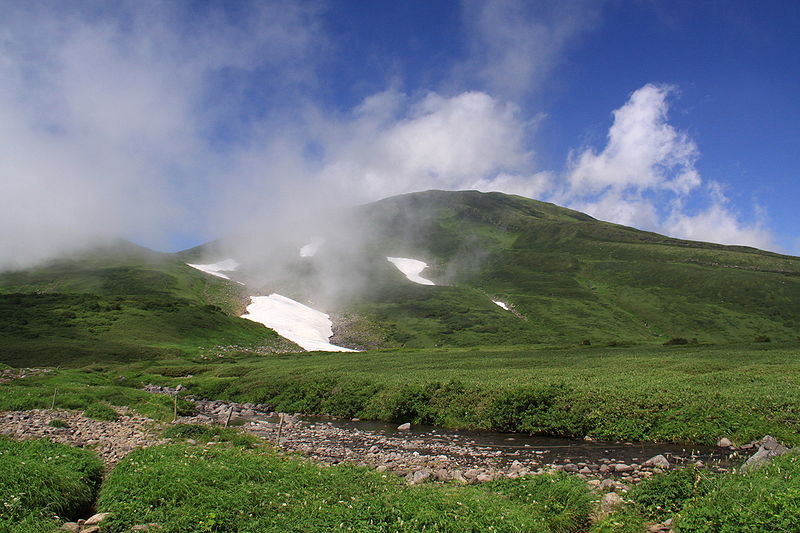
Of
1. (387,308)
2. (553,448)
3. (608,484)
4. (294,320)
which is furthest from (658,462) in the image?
(387,308)

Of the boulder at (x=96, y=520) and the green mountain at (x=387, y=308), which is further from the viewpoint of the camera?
the green mountain at (x=387, y=308)

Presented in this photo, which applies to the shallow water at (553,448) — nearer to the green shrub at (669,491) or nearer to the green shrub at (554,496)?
the green shrub at (669,491)

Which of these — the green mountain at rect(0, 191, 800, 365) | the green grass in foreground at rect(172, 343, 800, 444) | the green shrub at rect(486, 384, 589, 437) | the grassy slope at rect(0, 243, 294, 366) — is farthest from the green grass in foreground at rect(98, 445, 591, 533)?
the green mountain at rect(0, 191, 800, 365)

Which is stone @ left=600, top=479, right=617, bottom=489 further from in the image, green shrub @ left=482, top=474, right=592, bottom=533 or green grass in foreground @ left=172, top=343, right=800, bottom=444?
green grass in foreground @ left=172, top=343, right=800, bottom=444

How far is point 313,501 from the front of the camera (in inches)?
469

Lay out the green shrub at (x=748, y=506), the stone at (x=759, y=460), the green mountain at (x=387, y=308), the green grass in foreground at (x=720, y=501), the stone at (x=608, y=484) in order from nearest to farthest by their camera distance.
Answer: the green shrub at (x=748, y=506)
the green grass in foreground at (x=720, y=501)
the stone at (x=759, y=460)
the stone at (x=608, y=484)
the green mountain at (x=387, y=308)

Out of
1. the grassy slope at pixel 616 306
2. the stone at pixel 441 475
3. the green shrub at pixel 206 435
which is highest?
the grassy slope at pixel 616 306

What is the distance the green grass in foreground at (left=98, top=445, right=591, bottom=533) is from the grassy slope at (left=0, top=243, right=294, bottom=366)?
7406cm

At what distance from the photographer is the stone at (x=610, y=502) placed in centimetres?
1201

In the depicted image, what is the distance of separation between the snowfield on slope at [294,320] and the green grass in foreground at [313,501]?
97251 millimetres

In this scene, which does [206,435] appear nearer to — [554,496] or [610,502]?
[554,496]

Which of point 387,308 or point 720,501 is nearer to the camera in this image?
point 720,501

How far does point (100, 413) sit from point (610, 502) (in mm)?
29950

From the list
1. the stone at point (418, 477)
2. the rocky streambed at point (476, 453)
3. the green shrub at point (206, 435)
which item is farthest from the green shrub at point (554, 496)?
the green shrub at point (206, 435)
